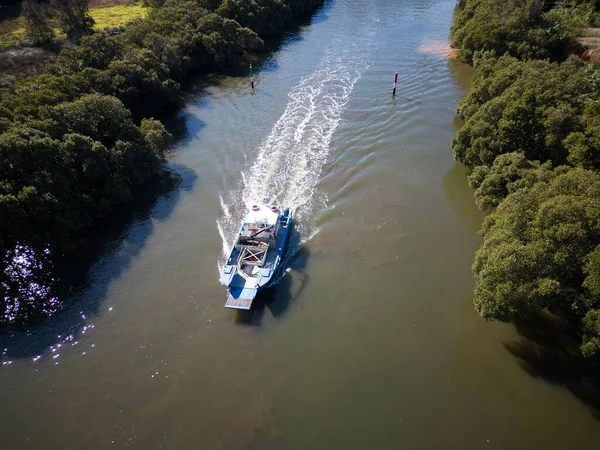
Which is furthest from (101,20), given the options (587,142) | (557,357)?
(557,357)

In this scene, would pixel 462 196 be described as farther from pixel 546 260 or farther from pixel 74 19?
pixel 74 19

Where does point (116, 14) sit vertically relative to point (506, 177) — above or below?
above

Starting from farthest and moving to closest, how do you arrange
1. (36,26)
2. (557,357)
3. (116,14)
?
(116,14)
(36,26)
(557,357)

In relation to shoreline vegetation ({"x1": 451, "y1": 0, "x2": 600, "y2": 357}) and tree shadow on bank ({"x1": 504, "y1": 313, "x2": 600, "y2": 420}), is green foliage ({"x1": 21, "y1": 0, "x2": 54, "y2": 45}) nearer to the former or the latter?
shoreline vegetation ({"x1": 451, "y1": 0, "x2": 600, "y2": 357})

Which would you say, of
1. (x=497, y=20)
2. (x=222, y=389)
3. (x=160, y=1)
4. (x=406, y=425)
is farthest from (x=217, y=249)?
(x=160, y=1)

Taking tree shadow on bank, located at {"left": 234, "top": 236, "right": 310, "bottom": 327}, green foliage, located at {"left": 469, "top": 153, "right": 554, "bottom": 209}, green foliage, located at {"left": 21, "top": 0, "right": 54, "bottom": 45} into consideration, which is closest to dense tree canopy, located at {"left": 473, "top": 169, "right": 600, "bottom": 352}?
green foliage, located at {"left": 469, "top": 153, "right": 554, "bottom": 209}

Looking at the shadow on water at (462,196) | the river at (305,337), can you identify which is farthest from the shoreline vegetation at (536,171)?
the river at (305,337)

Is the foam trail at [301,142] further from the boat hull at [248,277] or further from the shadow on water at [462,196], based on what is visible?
the shadow on water at [462,196]
